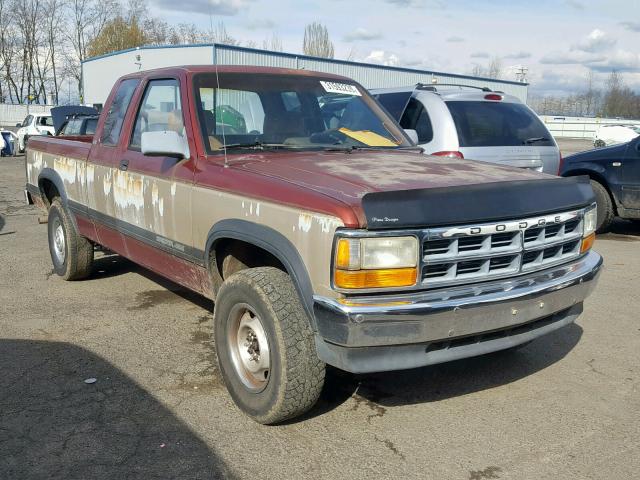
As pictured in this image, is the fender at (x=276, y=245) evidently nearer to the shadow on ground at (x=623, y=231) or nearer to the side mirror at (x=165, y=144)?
the side mirror at (x=165, y=144)

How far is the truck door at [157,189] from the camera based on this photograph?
158 inches

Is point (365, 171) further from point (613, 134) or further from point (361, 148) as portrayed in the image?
point (613, 134)

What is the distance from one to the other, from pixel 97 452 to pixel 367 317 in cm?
148

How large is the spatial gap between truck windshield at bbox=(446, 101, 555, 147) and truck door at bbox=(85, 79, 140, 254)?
3526 millimetres

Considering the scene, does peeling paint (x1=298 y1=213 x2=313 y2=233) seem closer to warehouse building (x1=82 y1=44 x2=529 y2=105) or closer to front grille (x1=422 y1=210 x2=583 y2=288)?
front grille (x1=422 y1=210 x2=583 y2=288)

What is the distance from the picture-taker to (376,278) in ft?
9.34

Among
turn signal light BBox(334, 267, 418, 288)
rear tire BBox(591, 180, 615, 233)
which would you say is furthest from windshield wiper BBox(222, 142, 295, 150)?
rear tire BBox(591, 180, 615, 233)

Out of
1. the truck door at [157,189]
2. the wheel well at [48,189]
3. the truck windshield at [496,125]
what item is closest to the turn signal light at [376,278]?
the truck door at [157,189]

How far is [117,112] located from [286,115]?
1626 mm

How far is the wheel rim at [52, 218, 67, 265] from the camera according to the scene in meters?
6.27

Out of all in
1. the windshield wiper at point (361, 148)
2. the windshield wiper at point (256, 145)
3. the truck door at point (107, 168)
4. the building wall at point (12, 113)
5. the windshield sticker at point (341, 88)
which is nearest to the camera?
the windshield wiper at point (256, 145)

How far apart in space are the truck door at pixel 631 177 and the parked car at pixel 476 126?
1896 millimetres

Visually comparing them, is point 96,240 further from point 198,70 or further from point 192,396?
point 192,396

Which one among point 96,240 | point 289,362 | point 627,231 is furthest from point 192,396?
point 627,231
